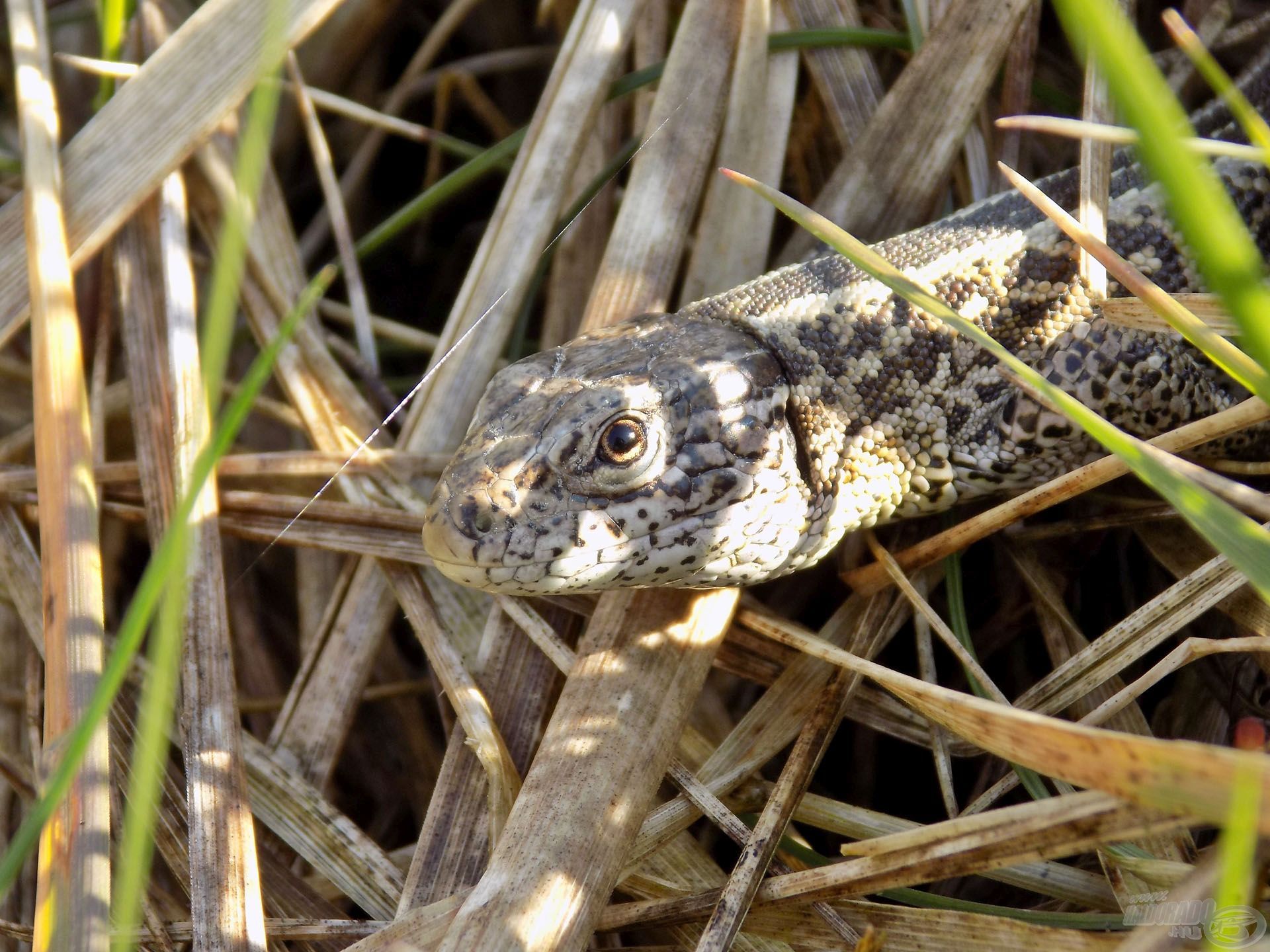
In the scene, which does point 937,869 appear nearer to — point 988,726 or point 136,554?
point 988,726

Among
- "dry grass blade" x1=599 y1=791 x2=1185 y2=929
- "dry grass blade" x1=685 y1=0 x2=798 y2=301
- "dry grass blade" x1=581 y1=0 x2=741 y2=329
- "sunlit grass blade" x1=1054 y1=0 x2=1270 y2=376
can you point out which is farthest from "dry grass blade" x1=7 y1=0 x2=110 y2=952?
"sunlit grass blade" x1=1054 y1=0 x2=1270 y2=376

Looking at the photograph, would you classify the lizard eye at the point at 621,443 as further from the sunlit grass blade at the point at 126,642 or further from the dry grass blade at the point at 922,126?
the dry grass blade at the point at 922,126

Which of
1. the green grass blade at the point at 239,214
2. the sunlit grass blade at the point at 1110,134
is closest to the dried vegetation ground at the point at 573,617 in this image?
the sunlit grass blade at the point at 1110,134

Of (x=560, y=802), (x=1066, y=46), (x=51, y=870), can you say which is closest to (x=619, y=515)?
(x=560, y=802)

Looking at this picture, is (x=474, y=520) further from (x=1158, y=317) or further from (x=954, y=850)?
(x=1158, y=317)

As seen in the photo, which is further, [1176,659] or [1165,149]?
[1176,659]

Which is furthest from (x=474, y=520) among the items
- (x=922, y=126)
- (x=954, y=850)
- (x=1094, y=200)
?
(x=922, y=126)
